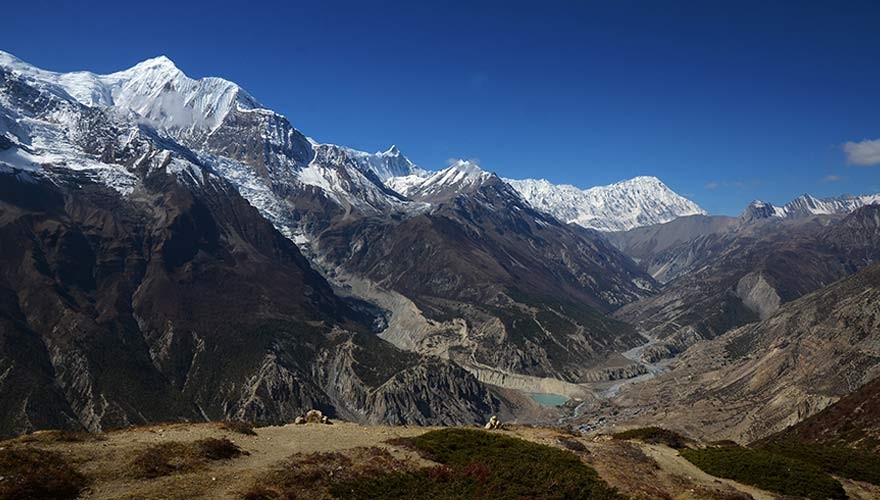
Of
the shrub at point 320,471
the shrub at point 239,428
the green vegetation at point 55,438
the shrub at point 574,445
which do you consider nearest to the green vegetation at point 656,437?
the shrub at point 574,445

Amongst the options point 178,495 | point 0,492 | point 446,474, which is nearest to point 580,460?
point 446,474

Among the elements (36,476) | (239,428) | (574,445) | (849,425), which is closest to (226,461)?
(239,428)

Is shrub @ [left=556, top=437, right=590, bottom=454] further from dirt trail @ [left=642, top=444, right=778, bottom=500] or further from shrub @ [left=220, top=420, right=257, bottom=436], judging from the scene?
shrub @ [left=220, top=420, right=257, bottom=436]

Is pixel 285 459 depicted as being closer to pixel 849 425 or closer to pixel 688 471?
pixel 688 471

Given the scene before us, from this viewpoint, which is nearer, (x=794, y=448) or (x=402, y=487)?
(x=402, y=487)

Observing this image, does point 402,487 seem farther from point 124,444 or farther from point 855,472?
point 855,472
